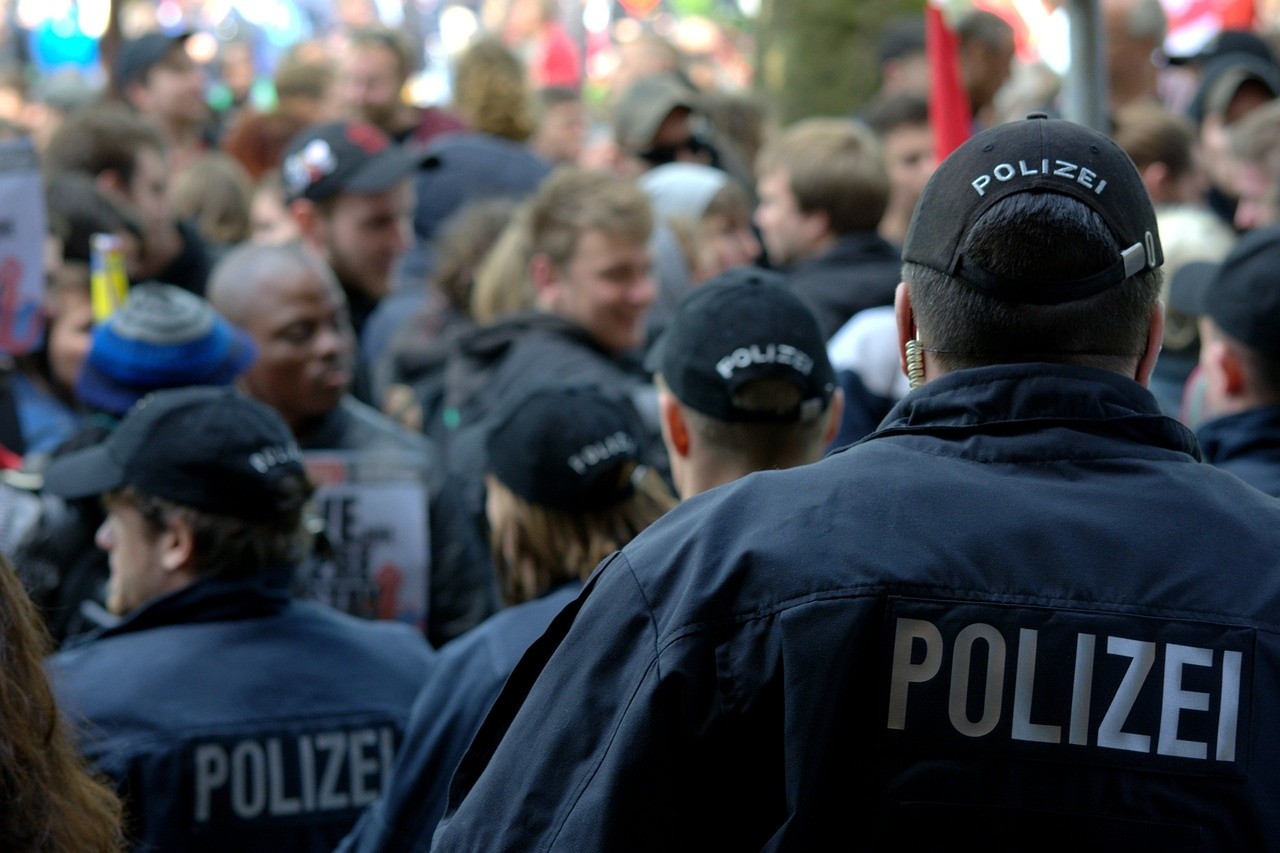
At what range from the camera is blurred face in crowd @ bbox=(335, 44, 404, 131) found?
813 cm

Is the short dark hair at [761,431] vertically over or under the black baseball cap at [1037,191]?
under

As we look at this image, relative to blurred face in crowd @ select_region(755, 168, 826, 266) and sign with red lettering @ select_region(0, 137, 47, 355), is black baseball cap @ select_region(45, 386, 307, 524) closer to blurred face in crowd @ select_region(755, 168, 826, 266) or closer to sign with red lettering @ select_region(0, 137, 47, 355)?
sign with red lettering @ select_region(0, 137, 47, 355)

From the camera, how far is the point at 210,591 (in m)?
3.01

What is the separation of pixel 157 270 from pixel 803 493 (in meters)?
4.80

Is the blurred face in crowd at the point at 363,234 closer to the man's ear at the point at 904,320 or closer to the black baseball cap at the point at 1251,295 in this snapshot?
the black baseball cap at the point at 1251,295

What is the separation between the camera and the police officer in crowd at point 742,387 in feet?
9.40

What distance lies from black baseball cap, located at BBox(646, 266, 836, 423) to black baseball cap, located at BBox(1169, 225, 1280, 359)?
1.10m

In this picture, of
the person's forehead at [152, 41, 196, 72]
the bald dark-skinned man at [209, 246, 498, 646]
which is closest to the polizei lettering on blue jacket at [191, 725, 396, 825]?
the bald dark-skinned man at [209, 246, 498, 646]

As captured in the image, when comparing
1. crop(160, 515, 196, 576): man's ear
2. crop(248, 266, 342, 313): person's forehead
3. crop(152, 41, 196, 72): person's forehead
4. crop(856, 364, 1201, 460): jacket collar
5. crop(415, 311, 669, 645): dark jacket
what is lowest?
crop(415, 311, 669, 645): dark jacket

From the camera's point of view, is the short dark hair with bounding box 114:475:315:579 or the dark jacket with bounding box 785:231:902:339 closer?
the short dark hair with bounding box 114:475:315:579

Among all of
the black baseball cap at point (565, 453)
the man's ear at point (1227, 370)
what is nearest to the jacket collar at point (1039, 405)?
the black baseball cap at point (565, 453)

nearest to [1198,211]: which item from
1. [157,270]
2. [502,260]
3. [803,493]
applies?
[502,260]

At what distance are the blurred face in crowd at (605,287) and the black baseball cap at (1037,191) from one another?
10.1ft

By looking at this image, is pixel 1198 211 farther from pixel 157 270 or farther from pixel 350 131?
pixel 157 270
